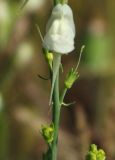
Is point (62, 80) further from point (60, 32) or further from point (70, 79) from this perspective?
point (60, 32)

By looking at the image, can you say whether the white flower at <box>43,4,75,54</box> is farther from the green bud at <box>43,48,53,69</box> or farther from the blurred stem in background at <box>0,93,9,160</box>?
the blurred stem in background at <box>0,93,9,160</box>

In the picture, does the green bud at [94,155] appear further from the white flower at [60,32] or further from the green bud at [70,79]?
the white flower at [60,32]

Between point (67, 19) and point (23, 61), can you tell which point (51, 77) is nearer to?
point (67, 19)

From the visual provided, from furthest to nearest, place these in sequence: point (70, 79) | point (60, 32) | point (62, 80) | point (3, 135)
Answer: point (62, 80)
point (3, 135)
point (70, 79)
point (60, 32)

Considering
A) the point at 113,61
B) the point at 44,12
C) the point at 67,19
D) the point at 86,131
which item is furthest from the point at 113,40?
the point at 67,19

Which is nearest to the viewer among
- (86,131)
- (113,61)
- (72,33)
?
(72,33)

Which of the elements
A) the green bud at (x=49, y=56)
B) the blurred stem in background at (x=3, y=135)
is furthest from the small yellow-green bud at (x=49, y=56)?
the blurred stem in background at (x=3, y=135)

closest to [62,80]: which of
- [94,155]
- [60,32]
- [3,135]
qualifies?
[3,135]

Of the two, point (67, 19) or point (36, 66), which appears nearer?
point (67, 19)
